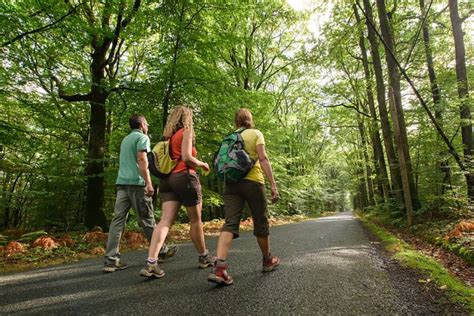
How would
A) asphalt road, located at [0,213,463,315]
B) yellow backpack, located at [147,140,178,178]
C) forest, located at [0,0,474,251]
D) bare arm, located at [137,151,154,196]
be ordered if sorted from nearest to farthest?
asphalt road, located at [0,213,463,315]
yellow backpack, located at [147,140,178,178]
bare arm, located at [137,151,154,196]
forest, located at [0,0,474,251]

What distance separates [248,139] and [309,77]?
20.5m

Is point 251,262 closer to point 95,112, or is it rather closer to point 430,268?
point 430,268

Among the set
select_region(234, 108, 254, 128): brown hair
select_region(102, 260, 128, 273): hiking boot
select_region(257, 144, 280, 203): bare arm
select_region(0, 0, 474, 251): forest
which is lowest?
select_region(102, 260, 128, 273): hiking boot

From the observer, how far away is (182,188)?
11.5 feet

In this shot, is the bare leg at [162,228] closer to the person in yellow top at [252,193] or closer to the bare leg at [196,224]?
the bare leg at [196,224]

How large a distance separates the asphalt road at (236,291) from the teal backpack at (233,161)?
123 centimetres

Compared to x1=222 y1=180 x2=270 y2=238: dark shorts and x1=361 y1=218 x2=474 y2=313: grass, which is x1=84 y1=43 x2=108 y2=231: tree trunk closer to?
x1=222 y1=180 x2=270 y2=238: dark shorts

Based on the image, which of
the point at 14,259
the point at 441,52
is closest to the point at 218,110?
the point at 14,259

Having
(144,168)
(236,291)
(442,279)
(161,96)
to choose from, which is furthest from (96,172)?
(442,279)

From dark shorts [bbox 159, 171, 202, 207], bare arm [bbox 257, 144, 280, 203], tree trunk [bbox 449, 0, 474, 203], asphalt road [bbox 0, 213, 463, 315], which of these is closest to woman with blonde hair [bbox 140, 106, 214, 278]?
dark shorts [bbox 159, 171, 202, 207]

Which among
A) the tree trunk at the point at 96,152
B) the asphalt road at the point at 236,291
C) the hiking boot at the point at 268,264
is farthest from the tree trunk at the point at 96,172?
the hiking boot at the point at 268,264

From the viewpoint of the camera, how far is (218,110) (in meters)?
8.89

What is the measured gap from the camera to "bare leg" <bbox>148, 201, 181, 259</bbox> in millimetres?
3383

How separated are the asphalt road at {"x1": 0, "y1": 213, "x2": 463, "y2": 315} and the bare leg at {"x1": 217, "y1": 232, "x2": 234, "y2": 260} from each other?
34 centimetres
